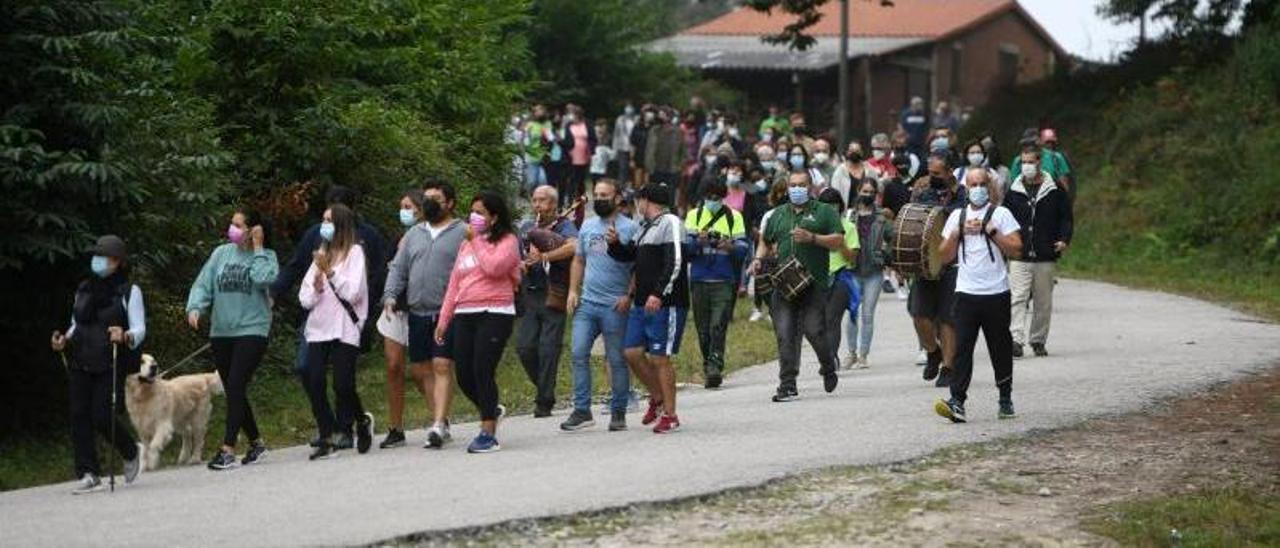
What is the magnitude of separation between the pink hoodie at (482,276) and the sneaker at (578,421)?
1.44 meters

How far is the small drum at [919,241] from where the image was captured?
58.2ft

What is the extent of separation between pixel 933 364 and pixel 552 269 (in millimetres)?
3583

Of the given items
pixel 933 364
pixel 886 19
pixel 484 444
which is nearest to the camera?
pixel 484 444

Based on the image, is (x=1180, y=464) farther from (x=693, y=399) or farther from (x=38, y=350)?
(x=38, y=350)

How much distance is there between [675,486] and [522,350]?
4.76m

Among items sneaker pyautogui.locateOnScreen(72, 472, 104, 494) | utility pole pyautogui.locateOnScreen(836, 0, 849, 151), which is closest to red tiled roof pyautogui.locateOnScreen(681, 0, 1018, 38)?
utility pole pyautogui.locateOnScreen(836, 0, 849, 151)

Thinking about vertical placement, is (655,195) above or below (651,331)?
above

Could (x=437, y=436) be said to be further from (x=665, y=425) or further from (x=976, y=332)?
(x=976, y=332)

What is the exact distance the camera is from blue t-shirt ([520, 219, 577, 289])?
16.8m

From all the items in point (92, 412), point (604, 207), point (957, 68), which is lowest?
point (92, 412)

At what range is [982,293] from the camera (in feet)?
50.8

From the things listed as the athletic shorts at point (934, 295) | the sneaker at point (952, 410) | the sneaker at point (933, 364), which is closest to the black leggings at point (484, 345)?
the sneaker at point (952, 410)

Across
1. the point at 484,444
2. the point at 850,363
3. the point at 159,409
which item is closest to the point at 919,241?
the point at 850,363

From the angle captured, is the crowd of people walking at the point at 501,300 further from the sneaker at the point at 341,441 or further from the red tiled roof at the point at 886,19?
the red tiled roof at the point at 886,19
